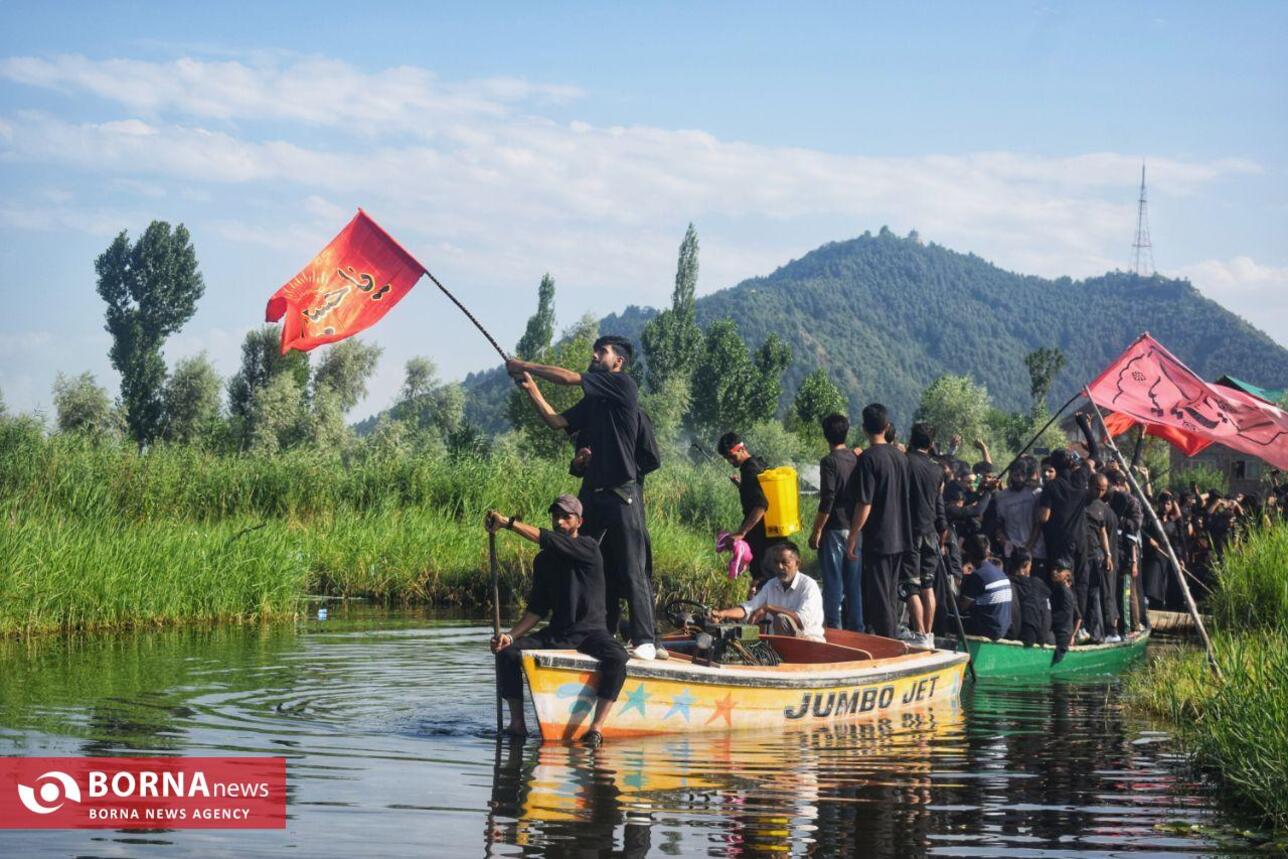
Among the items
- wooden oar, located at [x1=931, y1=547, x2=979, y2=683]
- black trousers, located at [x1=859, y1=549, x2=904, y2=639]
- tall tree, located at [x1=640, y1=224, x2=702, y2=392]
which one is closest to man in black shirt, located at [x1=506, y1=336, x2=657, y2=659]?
black trousers, located at [x1=859, y1=549, x2=904, y2=639]

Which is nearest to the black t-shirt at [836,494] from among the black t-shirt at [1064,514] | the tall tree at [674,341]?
the black t-shirt at [1064,514]

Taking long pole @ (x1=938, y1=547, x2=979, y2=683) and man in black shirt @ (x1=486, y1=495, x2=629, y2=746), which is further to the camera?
long pole @ (x1=938, y1=547, x2=979, y2=683)

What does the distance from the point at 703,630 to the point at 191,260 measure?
239ft

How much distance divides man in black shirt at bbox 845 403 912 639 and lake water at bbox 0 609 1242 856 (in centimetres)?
99

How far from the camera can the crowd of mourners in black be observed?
1280cm

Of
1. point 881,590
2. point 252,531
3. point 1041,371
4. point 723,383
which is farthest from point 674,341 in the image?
point 881,590

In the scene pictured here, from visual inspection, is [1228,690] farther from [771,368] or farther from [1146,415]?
[771,368]

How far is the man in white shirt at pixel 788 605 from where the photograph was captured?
1216 centimetres

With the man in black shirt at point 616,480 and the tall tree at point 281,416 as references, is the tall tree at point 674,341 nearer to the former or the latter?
the tall tree at point 281,416

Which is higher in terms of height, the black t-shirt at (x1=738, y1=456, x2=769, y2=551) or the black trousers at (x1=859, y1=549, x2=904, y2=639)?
the black t-shirt at (x1=738, y1=456, x2=769, y2=551)

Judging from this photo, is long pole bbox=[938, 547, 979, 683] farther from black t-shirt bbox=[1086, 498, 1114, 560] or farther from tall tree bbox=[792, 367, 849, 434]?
tall tree bbox=[792, 367, 849, 434]

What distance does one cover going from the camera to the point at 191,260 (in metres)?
79.6

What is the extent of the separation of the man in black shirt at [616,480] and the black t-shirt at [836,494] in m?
3.05

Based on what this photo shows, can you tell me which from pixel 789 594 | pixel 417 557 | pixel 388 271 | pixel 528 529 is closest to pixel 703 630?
pixel 789 594
